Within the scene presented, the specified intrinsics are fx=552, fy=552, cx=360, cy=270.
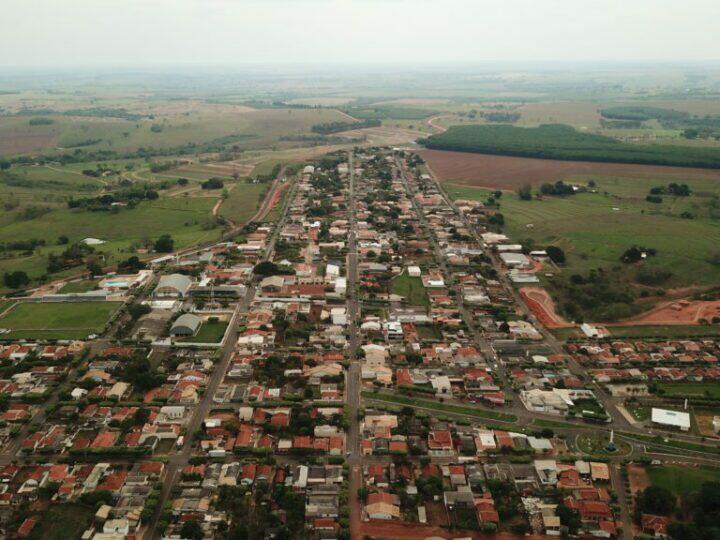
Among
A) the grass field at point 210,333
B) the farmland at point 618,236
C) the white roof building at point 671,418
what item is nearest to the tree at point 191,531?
the grass field at point 210,333

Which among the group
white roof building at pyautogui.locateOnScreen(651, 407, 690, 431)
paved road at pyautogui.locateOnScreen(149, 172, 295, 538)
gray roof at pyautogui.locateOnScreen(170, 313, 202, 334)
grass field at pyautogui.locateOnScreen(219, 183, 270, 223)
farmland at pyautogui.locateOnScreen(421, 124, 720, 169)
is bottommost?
paved road at pyautogui.locateOnScreen(149, 172, 295, 538)

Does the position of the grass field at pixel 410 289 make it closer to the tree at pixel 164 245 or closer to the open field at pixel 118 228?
the open field at pixel 118 228

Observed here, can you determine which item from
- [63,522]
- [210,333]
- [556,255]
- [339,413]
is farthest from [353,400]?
[556,255]

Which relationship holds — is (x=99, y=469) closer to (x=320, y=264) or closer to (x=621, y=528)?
(x=621, y=528)

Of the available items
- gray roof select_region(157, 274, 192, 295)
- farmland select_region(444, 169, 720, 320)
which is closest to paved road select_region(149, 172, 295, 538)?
gray roof select_region(157, 274, 192, 295)

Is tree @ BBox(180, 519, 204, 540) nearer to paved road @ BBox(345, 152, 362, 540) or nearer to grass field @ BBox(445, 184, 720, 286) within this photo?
paved road @ BBox(345, 152, 362, 540)
